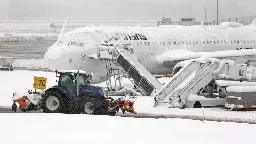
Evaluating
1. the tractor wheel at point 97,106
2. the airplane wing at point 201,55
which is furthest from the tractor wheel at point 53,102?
the airplane wing at point 201,55

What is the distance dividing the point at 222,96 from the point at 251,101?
11.3 feet

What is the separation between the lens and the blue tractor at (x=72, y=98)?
80.7 feet

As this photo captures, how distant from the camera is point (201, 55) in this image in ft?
124

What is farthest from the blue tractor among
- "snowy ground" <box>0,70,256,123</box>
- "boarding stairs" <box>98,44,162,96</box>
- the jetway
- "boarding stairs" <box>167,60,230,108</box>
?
"boarding stairs" <box>98,44,162,96</box>

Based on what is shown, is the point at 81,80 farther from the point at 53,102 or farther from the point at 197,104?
the point at 197,104

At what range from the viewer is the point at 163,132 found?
19.1 metres

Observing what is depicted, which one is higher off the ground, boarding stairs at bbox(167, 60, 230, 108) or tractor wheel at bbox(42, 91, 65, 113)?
boarding stairs at bbox(167, 60, 230, 108)

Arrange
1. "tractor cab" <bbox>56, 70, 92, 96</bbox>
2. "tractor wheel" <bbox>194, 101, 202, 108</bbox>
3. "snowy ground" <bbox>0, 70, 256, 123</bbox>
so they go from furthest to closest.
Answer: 1. "tractor wheel" <bbox>194, 101, 202, 108</bbox>
2. "snowy ground" <bbox>0, 70, 256, 123</bbox>
3. "tractor cab" <bbox>56, 70, 92, 96</bbox>

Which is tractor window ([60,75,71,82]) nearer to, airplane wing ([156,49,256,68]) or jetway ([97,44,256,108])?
jetway ([97,44,256,108])

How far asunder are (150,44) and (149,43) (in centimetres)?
12

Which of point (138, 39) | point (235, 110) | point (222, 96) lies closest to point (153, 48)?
point (138, 39)

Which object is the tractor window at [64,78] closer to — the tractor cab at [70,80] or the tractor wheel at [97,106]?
the tractor cab at [70,80]

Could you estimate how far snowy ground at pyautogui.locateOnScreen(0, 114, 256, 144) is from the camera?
17469 millimetres

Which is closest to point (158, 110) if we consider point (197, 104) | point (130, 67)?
point (197, 104)
